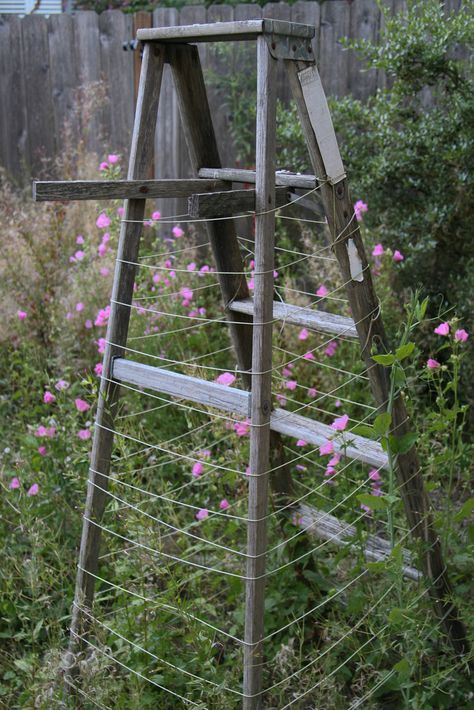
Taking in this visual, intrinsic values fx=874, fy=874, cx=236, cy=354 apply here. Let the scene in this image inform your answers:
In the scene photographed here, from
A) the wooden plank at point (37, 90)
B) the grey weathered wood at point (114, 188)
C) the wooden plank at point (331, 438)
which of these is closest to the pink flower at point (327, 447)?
the wooden plank at point (331, 438)

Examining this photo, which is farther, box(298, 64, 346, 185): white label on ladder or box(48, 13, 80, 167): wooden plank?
box(48, 13, 80, 167): wooden plank

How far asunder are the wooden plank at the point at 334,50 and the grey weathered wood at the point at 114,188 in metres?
3.17

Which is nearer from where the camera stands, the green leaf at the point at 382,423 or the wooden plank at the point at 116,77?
the green leaf at the point at 382,423

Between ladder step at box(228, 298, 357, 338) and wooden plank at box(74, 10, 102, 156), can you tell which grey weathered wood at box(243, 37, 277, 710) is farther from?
wooden plank at box(74, 10, 102, 156)

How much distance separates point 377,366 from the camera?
6.97ft

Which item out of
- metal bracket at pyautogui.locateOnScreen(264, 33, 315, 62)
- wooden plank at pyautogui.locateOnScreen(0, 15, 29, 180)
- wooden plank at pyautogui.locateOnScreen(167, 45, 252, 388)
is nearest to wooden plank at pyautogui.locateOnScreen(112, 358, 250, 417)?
wooden plank at pyautogui.locateOnScreen(167, 45, 252, 388)

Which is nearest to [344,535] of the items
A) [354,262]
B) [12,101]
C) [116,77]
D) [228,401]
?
[228,401]

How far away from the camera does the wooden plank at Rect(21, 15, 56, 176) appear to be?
662cm

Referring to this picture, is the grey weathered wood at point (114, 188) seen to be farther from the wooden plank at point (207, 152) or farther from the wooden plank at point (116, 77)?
the wooden plank at point (116, 77)

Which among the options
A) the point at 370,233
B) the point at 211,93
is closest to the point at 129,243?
the point at 370,233

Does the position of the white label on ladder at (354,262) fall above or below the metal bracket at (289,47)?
below

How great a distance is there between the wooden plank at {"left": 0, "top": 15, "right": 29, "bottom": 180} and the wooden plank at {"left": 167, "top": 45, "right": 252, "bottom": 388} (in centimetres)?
474

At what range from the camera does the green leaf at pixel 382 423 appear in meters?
1.98

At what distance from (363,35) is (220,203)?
3.60m
